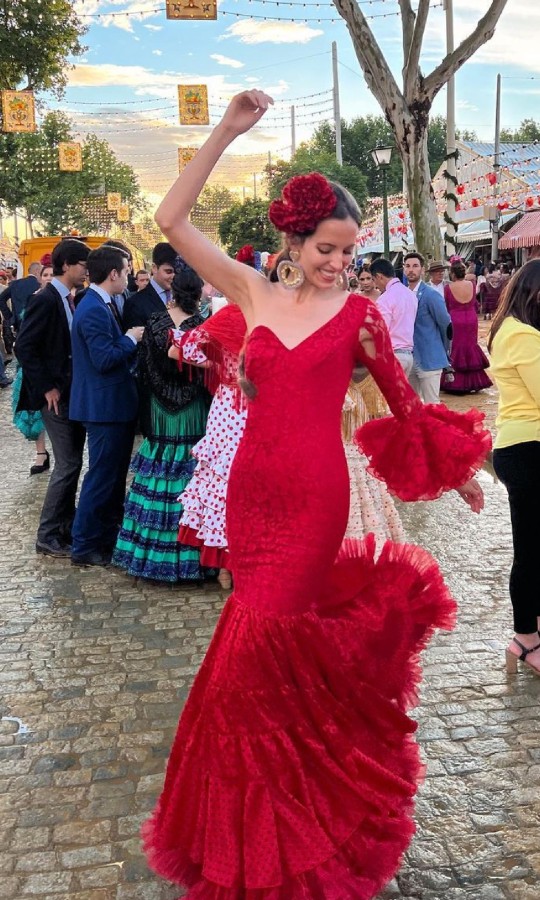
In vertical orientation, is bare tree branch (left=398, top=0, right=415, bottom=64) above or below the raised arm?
above

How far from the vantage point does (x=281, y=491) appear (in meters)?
2.23

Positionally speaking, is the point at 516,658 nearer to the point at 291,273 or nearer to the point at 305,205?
the point at 291,273

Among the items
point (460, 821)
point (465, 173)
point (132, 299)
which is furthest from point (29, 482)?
Result: point (465, 173)

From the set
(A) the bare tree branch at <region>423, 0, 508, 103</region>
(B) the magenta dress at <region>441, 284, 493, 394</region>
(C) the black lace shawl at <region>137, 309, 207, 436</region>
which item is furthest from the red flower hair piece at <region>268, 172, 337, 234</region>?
(A) the bare tree branch at <region>423, 0, 508, 103</region>

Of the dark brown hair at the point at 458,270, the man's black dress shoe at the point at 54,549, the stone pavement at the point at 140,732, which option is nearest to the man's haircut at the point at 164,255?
the man's black dress shoe at the point at 54,549

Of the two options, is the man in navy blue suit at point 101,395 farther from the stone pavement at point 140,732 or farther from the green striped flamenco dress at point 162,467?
the stone pavement at point 140,732

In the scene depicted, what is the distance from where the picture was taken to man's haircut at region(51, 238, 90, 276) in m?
5.66

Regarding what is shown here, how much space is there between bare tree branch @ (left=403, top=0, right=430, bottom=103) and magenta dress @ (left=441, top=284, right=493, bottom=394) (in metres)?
3.00

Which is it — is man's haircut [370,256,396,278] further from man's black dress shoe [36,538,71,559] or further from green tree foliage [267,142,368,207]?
green tree foliage [267,142,368,207]

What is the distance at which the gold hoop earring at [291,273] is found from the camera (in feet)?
7.59

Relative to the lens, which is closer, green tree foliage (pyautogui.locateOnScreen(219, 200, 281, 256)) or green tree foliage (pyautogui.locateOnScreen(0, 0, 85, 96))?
green tree foliage (pyautogui.locateOnScreen(0, 0, 85, 96))

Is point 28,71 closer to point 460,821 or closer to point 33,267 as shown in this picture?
point 33,267

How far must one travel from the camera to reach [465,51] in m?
11.6

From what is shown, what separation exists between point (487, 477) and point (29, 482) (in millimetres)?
4671
